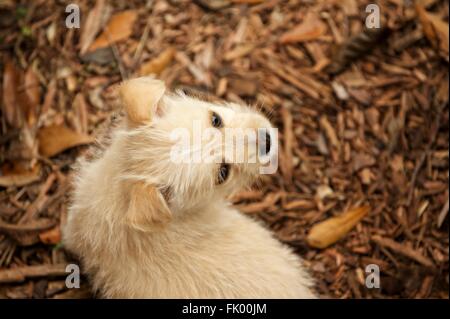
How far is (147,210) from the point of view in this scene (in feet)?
8.33

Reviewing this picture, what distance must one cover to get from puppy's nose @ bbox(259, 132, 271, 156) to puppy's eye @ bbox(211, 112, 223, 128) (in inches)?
10.9

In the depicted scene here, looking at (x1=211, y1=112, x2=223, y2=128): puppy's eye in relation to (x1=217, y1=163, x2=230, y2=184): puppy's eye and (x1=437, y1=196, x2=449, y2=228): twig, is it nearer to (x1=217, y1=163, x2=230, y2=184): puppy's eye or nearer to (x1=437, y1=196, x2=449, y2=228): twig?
(x1=217, y1=163, x2=230, y2=184): puppy's eye

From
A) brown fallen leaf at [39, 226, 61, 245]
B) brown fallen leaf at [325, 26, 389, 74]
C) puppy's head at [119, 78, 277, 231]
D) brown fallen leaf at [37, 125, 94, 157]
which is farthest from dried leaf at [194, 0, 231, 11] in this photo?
brown fallen leaf at [39, 226, 61, 245]

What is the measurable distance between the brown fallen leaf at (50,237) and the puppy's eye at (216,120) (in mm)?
1598

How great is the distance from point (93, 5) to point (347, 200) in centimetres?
294

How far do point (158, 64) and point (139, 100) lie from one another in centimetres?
158

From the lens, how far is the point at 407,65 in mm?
4332

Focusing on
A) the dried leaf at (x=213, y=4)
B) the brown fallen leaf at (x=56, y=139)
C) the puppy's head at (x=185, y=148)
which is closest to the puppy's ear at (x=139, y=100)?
the puppy's head at (x=185, y=148)

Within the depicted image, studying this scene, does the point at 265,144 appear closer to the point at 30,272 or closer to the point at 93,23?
the point at 30,272

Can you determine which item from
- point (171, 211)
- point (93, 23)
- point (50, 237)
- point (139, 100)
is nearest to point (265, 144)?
point (171, 211)

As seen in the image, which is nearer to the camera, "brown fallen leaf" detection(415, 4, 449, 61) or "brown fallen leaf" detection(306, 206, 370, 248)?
"brown fallen leaf" detection(306, 206, 370, 248)

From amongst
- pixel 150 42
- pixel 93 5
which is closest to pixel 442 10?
pixel 150 42

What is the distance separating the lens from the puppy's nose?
9.85ft

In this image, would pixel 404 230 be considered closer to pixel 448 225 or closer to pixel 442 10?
pixel 448 225
